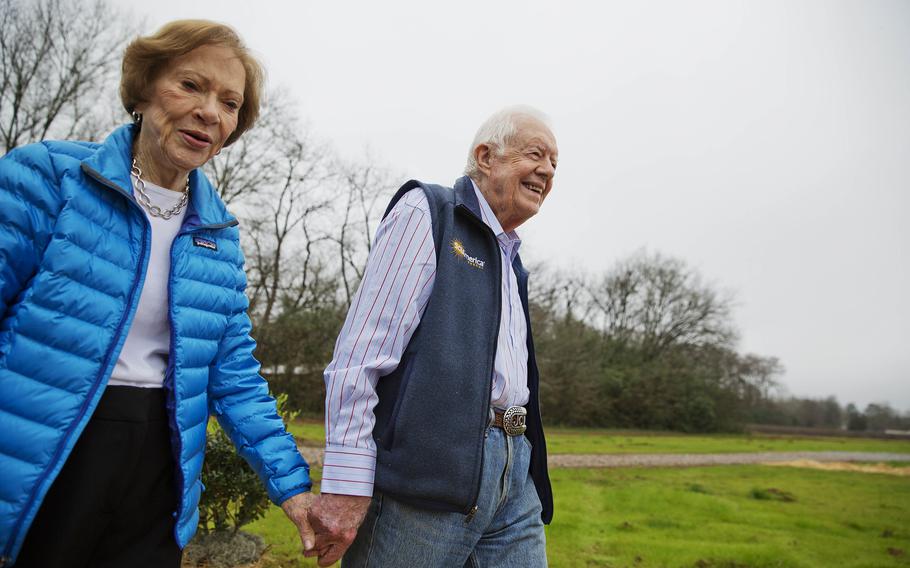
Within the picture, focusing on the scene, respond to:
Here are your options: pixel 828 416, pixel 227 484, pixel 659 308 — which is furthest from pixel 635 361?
pixel 227 484

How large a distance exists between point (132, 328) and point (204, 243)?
377 mm

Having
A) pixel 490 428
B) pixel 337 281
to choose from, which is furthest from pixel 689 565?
pixel 337 281

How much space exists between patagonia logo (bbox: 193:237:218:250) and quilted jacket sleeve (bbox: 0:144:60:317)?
1.39ft

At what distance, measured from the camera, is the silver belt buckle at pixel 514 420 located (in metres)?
2.31

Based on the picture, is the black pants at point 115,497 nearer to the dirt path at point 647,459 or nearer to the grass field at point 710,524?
the grass field at point 710,524

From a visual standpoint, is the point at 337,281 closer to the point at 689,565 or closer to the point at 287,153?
the point at 287,153

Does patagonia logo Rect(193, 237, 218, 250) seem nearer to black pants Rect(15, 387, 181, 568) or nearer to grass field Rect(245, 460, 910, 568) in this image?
black pants Rect(15, 387, 181, 568)

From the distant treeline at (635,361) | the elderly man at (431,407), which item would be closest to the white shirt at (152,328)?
the elderly man at (431,407)

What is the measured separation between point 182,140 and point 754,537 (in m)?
8.24

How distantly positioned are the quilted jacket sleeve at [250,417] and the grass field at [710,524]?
3.52 m

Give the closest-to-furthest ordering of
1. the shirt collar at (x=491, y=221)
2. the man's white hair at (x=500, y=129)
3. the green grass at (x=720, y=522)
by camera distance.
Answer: the shirt collar at (x=491, y=221), the man's white hair at (x=500, y=129), the green grass at (x=720, y=522)

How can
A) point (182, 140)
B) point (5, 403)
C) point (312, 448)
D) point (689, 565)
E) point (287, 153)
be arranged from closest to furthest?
Result: point (5, 403) → point (182, 140) → point (689, 565) → point (312, 448) → point (287, 153)

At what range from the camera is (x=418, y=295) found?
2172 mm

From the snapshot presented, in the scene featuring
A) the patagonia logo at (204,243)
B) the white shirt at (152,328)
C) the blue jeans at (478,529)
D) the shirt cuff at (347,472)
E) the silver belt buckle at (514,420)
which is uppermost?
the patagonia logo at (204,243)
